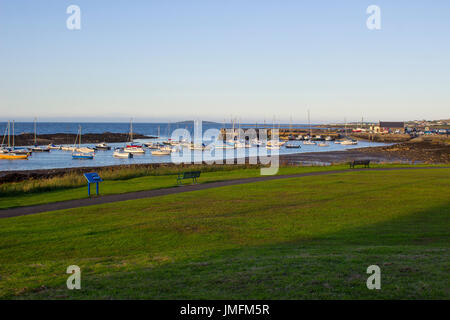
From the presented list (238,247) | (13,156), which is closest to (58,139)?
(13,156)

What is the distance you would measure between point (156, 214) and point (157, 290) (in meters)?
9.52

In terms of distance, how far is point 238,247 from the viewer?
11688 mm

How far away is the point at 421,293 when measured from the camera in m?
7.06

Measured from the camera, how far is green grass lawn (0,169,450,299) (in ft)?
25.0

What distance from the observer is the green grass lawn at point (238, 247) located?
7.63 m

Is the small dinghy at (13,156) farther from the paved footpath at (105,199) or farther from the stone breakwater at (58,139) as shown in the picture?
the paved footpath at (105,199)
